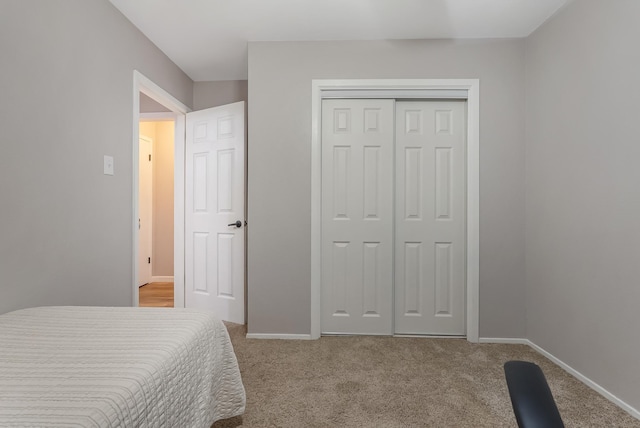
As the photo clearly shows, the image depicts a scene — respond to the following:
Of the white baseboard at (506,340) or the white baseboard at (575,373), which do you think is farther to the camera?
the white baseboard at (506,340)

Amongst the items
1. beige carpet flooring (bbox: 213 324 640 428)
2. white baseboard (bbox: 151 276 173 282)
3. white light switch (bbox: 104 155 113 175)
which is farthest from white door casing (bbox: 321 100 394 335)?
white baseboard (bbox: 151 276 173 282)

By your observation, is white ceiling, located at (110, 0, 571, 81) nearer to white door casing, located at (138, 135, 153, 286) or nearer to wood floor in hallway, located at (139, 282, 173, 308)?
white door casing, located at (138, 135, 153, 286)

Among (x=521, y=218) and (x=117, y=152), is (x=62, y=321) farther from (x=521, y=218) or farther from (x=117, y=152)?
(x=521, y=218)

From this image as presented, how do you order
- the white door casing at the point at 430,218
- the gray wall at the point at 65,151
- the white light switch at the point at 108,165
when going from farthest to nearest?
the white door casing at the point at 430,218 → the white light switch at the point at 108,165 → the gray wall at the point at 65,151

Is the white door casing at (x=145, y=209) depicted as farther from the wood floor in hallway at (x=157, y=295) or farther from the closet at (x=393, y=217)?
the closet at (x=393, y=217)

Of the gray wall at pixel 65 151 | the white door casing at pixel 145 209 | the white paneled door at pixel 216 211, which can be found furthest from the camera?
the white door casing at pixel 145 209

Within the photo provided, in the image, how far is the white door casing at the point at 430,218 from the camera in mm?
2787

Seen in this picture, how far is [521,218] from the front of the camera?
265cm

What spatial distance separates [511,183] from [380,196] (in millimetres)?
1044

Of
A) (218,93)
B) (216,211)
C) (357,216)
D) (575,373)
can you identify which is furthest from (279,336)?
(218,93)

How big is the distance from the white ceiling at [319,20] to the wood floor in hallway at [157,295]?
8.60 feet

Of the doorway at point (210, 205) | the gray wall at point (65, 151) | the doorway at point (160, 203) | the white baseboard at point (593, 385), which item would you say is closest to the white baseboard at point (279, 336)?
the doorway at point (210, 205)

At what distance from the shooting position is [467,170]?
2.74 meters

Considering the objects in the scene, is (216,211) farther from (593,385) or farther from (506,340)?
(593,385)
